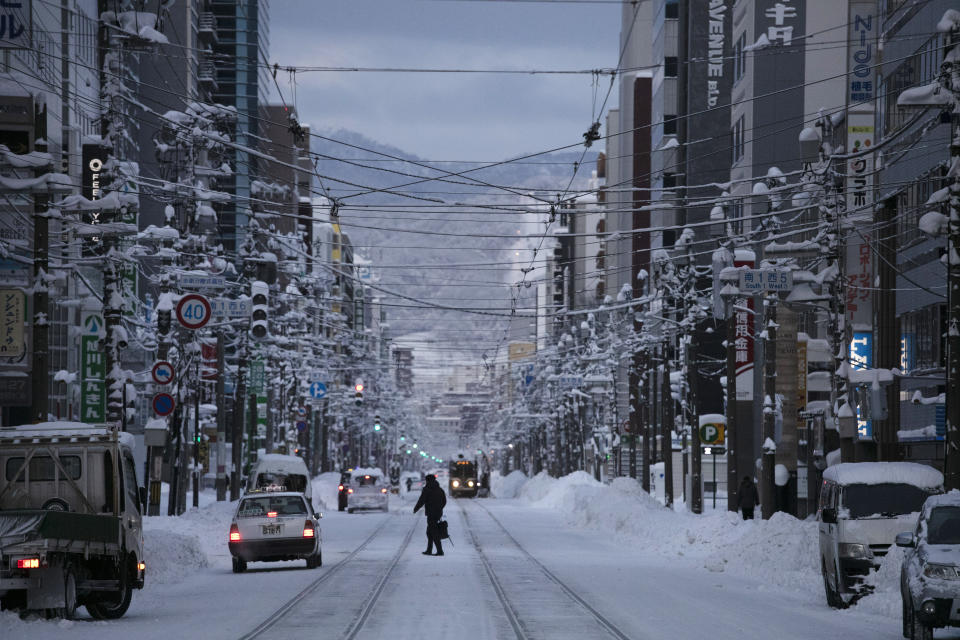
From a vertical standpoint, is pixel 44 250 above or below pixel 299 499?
above

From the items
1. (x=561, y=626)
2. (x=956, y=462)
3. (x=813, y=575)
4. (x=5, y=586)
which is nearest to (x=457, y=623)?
(x=561, y=626)

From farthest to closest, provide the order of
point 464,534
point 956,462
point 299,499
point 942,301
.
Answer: point 464,534 → point 942,301 → point 299,499 → point 956,462

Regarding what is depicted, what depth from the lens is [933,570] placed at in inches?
683

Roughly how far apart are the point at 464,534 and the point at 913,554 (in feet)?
112

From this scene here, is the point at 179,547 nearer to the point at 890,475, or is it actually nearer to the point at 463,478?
the point at 890,475

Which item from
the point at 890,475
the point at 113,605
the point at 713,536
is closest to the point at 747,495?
the point at 713,536

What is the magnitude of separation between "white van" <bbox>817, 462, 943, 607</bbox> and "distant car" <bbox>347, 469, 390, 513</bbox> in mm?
52426

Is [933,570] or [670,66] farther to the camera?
[670,66]

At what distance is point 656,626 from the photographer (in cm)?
1920

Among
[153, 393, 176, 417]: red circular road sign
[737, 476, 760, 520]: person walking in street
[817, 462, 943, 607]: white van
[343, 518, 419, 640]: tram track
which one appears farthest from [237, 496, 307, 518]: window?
[737, 476, 760, 520]: person walking in street

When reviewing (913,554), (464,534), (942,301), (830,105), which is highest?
(830,105)

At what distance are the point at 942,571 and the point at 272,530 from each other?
16.7m

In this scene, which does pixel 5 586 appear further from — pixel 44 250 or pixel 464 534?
pixel 464 534

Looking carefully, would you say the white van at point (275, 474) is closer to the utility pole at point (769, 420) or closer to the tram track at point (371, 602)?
the tram track at point (371, 602)
